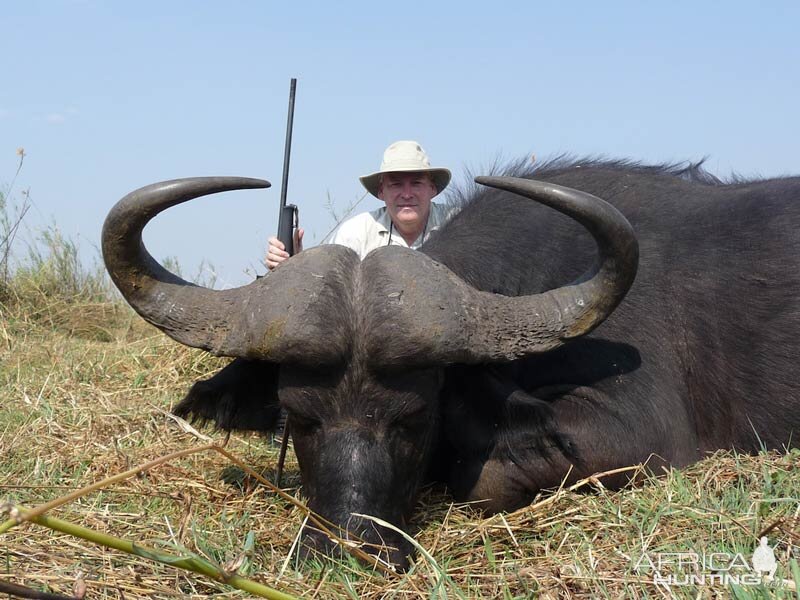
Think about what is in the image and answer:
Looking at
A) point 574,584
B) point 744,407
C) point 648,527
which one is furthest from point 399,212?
point 574,584

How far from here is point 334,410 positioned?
11.7ft

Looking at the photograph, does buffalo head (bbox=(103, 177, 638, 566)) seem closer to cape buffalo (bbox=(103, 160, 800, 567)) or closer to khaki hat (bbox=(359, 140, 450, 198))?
cape buffalo (bbox=(103, 160, 800, 567))

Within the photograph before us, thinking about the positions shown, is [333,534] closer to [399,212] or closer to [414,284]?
[414,284]

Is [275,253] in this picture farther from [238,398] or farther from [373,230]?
[238,398]

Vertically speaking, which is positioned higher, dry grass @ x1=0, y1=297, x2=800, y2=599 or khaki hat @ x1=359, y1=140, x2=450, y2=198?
khaki hat @ x1=359, y1=140, x2=450, y2=198

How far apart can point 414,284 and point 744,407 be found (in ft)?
7.46

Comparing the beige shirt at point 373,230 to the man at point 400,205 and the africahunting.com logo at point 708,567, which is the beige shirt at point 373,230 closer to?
the man at point 400,205

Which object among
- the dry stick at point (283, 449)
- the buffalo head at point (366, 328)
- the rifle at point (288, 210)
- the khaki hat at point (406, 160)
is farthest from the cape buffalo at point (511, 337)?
the rifle at point (288, 210)

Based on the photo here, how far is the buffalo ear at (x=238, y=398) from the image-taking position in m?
4.22

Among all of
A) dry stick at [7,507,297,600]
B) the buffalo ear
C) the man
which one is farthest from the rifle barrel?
dry stick at [7,507,297,600]

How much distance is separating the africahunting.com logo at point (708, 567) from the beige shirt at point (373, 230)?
12.6 ft

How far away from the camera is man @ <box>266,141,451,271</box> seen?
20.5ft

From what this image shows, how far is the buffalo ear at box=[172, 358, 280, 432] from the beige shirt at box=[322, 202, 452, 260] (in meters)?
2.38

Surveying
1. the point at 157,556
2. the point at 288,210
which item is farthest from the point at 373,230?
the point at 157,556
